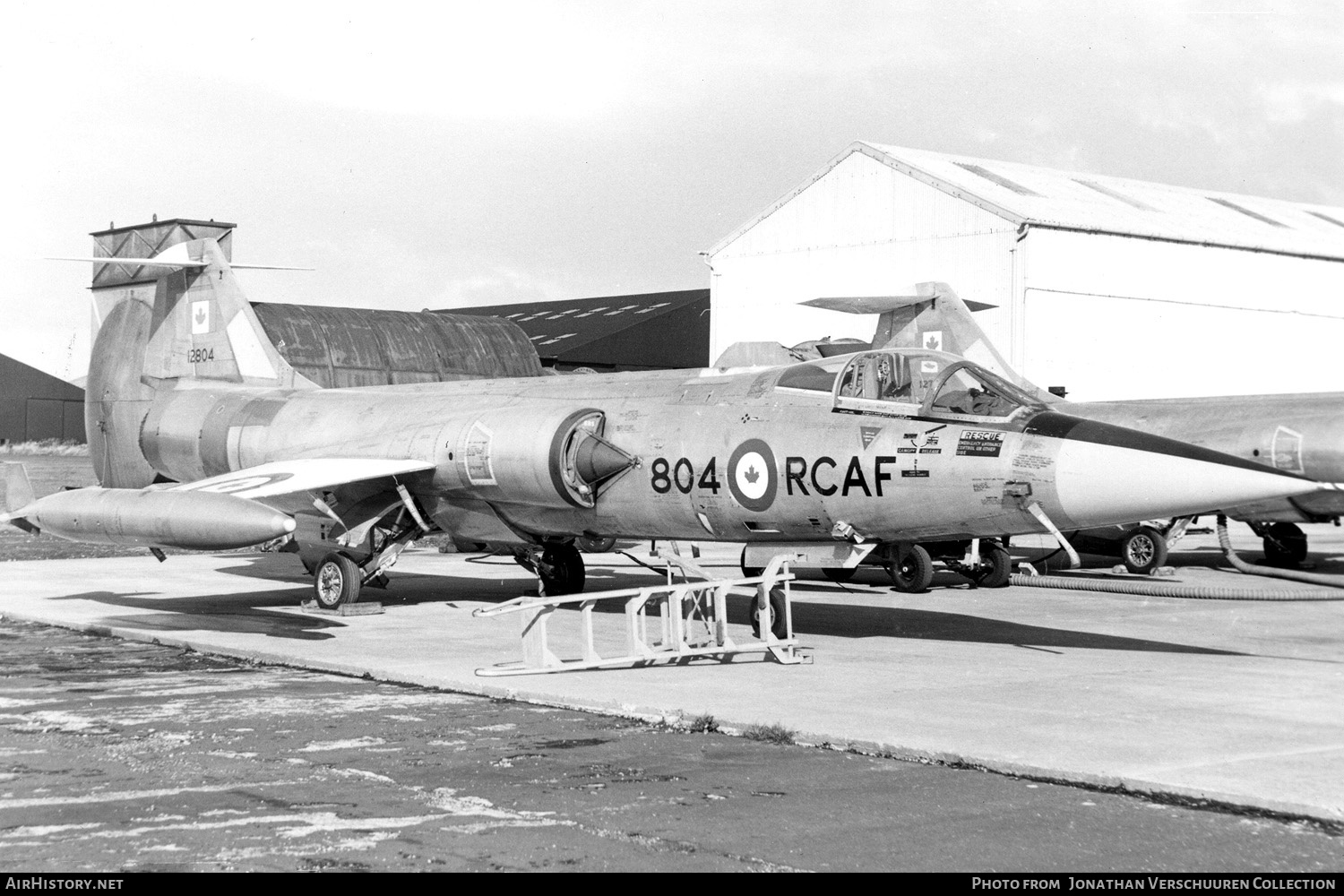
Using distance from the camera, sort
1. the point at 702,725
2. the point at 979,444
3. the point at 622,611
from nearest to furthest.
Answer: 1. the point at 702,725
2. the point at 979,444
3. the point at 622,611

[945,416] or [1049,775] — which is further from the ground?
[945,416]

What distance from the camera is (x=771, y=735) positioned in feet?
25.6

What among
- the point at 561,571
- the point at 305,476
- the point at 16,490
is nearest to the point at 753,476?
the point at 561,571

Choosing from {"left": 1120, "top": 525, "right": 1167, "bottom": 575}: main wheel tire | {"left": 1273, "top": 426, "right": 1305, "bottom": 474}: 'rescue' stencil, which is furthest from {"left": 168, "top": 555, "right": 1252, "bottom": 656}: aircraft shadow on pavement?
{"left": 1273, "top": 426, "right": 1305, "bottom": 474}: 'rescue' stencil

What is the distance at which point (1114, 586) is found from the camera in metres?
16.9

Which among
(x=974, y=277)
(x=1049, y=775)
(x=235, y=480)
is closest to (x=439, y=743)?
(x=1049, y=775)

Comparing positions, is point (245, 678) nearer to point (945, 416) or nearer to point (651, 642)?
point (651, 642)

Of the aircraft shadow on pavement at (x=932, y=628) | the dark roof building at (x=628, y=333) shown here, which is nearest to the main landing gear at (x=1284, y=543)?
→ the aircraft shadow on pavement at (x=932, y=628)

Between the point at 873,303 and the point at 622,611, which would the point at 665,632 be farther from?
the point at 873,303

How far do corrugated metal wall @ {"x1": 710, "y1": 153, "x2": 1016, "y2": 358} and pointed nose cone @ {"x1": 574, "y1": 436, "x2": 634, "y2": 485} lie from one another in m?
16.2

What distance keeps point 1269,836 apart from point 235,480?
35.5 feet

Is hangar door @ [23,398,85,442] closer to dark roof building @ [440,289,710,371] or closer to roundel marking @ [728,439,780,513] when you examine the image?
dark roof building @ [440,289,710,371]

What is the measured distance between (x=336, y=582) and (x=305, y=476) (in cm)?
118

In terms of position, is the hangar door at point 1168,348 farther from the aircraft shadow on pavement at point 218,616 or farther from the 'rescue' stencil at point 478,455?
the aircraft shadow on pavement at point 218,616
